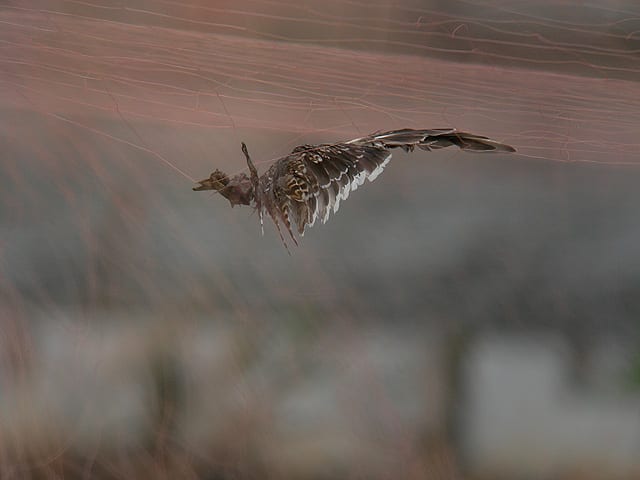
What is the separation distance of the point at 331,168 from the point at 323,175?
1 centimetres

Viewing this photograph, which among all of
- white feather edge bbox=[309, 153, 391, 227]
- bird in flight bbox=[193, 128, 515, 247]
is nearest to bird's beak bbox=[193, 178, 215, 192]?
bird in flight bbox=[193, 128, 515, 247]

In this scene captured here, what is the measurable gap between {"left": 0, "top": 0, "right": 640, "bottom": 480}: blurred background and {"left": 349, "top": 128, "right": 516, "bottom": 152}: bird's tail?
1.2 inches

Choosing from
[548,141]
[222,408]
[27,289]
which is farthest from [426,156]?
[27,289]

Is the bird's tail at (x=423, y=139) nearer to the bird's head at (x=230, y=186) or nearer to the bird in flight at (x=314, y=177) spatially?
the bird in flight at (x=314, y=177)

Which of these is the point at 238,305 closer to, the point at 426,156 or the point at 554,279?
the point at 426,156

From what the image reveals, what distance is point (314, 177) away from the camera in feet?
3.03

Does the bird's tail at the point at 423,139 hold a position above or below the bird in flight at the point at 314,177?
above

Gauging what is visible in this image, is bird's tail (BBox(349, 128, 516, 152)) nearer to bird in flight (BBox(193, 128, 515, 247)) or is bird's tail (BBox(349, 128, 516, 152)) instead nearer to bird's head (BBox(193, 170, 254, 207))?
bird in flight (BBox(193, 128, 515, 247))

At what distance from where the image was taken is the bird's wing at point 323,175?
923mm

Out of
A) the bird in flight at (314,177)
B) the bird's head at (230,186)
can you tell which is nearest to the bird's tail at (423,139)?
the bird in flight at (314,177)

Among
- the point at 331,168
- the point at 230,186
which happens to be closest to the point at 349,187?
the point at 331,168

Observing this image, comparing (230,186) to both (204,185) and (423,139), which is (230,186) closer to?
(204,185)

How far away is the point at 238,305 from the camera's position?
0.97 metres

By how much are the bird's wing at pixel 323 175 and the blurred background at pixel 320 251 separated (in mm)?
32
